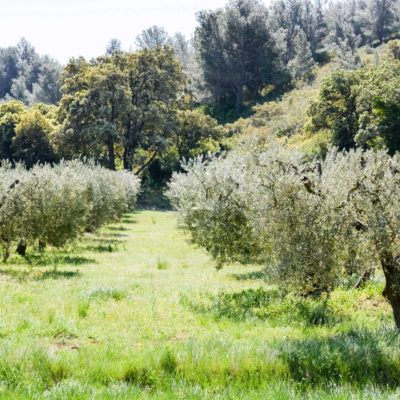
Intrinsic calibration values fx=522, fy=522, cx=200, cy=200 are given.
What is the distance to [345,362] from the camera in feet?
29.8

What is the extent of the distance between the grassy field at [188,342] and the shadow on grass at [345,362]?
2 cm

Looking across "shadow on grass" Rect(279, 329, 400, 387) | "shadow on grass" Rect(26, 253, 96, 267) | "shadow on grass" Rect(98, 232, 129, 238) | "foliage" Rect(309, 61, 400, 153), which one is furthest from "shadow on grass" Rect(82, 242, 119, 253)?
"foliage" Rect(309, 61, 400, 153)

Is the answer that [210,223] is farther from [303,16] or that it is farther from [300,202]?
[303,16]

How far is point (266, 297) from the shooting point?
16375mm

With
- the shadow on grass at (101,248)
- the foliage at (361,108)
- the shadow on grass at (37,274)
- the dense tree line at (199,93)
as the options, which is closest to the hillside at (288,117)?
the dense tree line at (199,93)

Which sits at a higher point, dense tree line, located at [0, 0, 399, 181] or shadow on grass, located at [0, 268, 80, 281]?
dense tree line, located at [0, 0, 399, 181]

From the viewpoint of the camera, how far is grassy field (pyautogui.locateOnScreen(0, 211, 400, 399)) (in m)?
8.36

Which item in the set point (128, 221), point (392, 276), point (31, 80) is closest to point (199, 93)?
point (128, 221)

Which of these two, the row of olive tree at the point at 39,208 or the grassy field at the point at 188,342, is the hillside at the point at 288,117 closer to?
the row of olive tree at the point at 39,208

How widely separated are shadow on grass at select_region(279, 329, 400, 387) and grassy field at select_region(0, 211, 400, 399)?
0.07 ft

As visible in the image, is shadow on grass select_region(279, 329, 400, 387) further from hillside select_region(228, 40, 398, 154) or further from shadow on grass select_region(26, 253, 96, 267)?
hillside select_region(228, 40, 398, 154)

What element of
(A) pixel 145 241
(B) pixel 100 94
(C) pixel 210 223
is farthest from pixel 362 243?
(B) pixel 100 94

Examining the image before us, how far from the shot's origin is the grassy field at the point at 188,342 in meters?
8.36

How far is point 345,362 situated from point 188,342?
2.90 m
